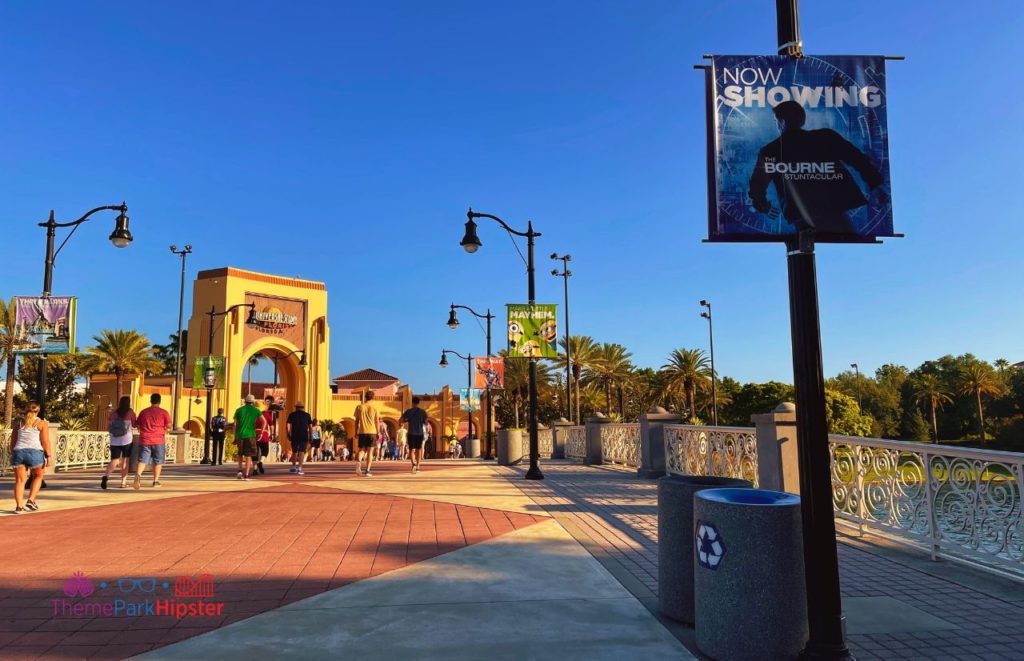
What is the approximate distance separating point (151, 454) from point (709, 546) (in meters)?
11.3

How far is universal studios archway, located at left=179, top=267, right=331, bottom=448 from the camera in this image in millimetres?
44531

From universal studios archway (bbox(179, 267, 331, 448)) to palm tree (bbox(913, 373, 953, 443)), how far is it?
6341 cm

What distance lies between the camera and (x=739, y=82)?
411 centimetres

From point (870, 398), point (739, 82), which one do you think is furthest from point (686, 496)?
point (870, 398)

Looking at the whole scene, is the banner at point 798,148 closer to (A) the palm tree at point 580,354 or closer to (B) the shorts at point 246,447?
(B) the shorts at point 246,447

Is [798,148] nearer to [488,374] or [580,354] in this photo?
[488,374]

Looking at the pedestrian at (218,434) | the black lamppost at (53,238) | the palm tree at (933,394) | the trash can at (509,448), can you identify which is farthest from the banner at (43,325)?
the palm tree at (933,394)

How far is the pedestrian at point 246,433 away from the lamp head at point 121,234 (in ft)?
13.9

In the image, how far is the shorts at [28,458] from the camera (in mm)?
9102

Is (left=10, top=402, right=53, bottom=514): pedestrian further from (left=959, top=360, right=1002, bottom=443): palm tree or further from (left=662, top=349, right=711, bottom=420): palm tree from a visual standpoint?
(left=959, top=360, right=1002, bottom=443): palm tree

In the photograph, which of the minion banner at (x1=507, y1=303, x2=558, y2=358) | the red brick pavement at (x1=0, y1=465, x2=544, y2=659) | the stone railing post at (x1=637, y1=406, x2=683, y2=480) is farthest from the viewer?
the minion banner at (x1=507, y1=303, x2=558, y2=358)

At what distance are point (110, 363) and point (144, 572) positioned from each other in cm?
4608

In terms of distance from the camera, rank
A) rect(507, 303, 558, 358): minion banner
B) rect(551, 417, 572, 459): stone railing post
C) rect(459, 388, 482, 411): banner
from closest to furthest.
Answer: rect(507, 303, 558, 358): minion banner → rect(551, 417, 572, 459): stone railing post → rect(459, 388, 482, 411): banner

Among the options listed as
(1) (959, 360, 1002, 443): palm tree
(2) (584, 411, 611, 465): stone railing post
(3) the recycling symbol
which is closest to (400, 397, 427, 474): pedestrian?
(2) (584, 411, 611, 465): stone railing post
